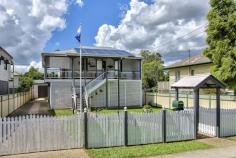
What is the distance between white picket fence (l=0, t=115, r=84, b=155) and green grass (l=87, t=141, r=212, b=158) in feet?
3.14

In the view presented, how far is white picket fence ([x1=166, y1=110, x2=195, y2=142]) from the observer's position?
12422mm

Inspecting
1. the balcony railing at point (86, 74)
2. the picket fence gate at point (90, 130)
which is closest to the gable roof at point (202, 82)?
the picket fence gate at point (90, 130)

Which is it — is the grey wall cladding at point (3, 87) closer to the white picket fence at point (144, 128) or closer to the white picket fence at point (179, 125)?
the white picket fence at point (144, 128)

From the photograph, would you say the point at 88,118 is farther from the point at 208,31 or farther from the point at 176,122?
the point at 208,31

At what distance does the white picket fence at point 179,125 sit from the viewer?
1242cm

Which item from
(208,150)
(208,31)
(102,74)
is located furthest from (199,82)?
(102,74)

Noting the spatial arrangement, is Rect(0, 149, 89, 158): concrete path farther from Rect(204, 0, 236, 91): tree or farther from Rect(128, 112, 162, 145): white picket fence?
Rect(204, 0, 236, 91): tree

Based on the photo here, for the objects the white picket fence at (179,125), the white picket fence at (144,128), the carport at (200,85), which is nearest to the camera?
the white picket fence at (144,128)

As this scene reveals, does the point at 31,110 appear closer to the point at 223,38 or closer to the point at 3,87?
the point at 3,87

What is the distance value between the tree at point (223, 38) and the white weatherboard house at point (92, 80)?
43.5ft

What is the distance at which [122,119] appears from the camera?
38.0 feet

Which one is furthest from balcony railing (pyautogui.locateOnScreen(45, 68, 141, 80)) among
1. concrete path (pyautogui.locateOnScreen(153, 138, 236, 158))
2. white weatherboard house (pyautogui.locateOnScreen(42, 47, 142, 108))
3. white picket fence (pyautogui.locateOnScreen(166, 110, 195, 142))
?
concrete path (pyautogui.locateOnScreen(153, 138, 236, 158))

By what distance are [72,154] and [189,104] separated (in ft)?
55.5

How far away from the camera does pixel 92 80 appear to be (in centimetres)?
3062
